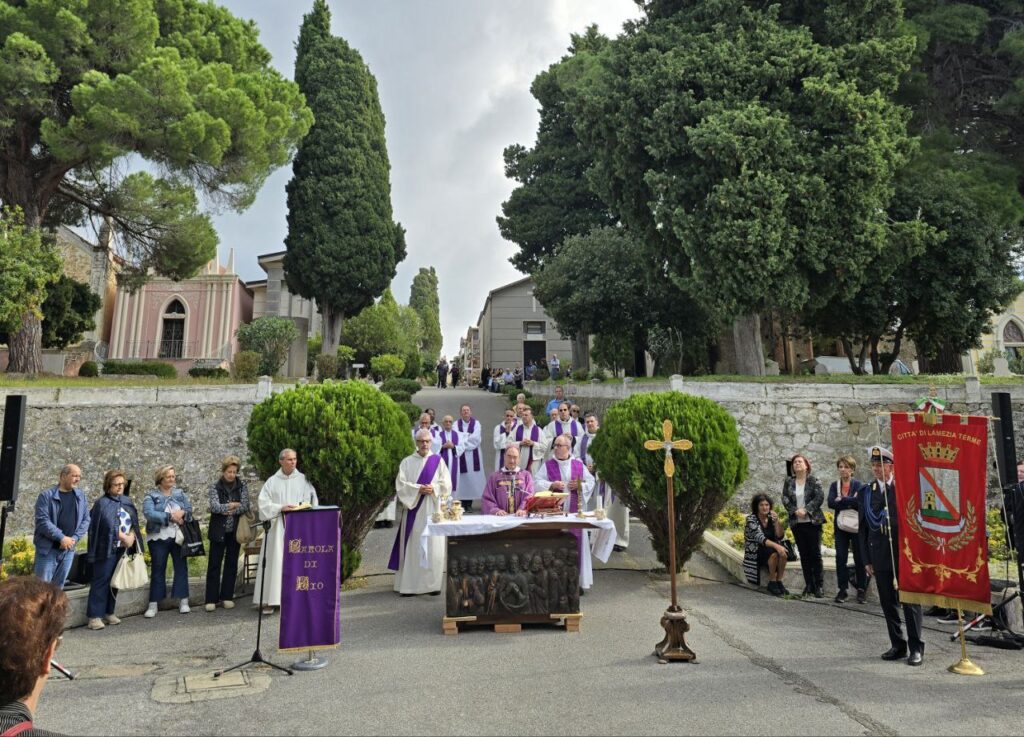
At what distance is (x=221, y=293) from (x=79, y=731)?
25921 mm

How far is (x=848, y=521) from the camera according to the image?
713 cm

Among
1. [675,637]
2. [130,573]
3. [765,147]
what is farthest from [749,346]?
[130,573]

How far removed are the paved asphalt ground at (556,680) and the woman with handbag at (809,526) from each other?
0.62 meters

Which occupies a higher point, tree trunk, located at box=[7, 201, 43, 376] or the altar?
tree trunk, located at box=[7, 201, 43, 376]

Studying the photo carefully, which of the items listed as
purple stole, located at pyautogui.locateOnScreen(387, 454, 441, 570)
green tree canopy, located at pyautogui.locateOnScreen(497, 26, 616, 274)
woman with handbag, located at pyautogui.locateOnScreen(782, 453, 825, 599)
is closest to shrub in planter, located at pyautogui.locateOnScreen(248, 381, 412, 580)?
purple stole, located at pyautogui.locateOnScreen(387, 454, 441, 570)

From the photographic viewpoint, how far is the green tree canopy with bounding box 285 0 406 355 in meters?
26.8

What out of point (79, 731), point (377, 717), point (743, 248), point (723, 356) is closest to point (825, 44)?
point (743, 248)

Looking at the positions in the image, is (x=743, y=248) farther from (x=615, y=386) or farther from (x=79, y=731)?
(x=79, y=731)

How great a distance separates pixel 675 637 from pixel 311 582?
3227 millimetres

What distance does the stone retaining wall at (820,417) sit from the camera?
12531 millimetres

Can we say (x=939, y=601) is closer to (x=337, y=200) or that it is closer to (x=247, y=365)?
(x=247, y=365)

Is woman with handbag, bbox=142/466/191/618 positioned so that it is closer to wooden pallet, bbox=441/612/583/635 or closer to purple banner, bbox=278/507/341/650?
purple banner, bbox=278/507/341/650

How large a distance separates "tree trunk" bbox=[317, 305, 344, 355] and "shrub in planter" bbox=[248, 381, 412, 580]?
21.1 meters

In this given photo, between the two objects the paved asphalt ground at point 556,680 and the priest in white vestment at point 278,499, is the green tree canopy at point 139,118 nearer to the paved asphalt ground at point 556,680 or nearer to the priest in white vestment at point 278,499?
the priest in white vestment at point 278,499
